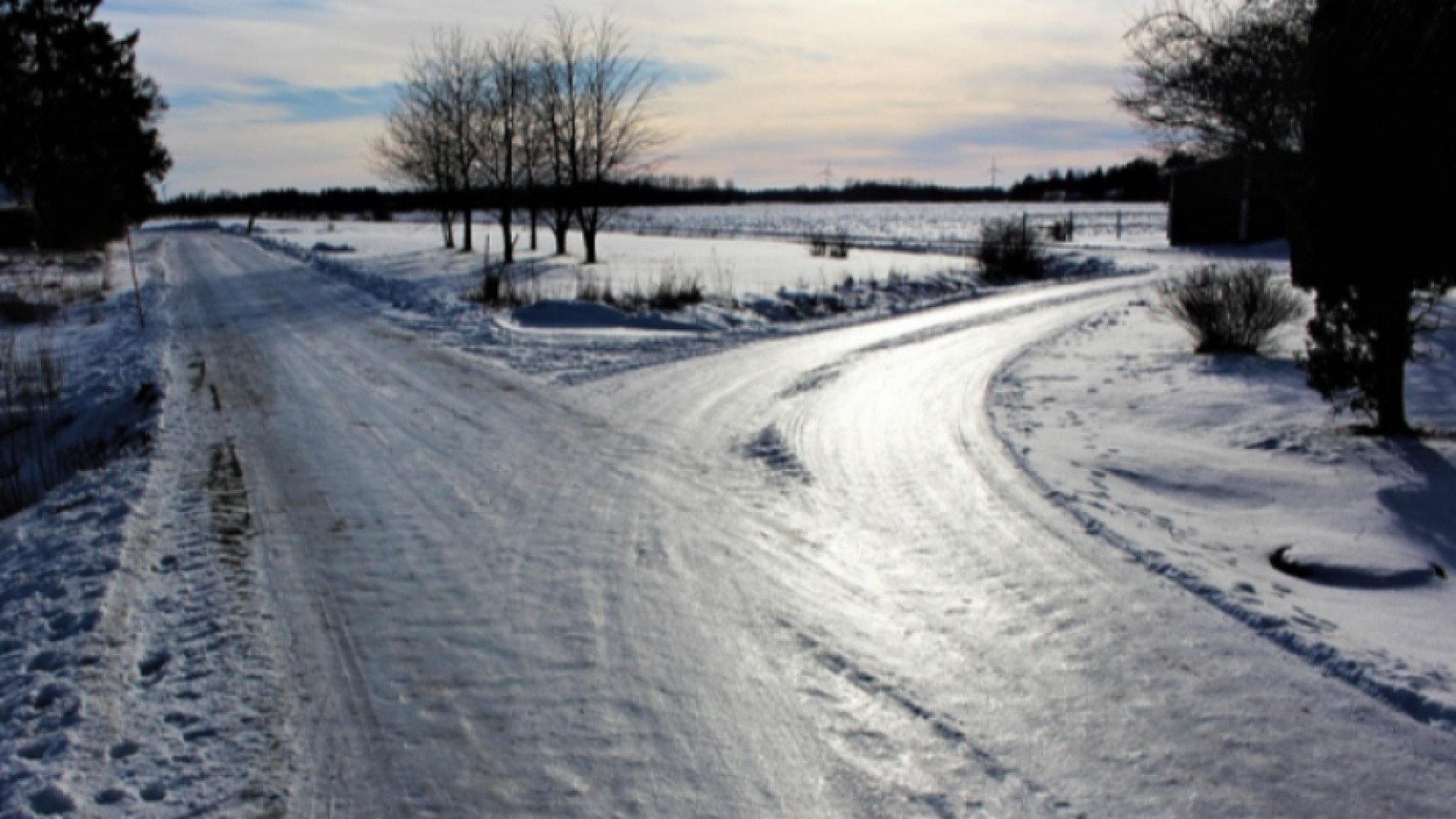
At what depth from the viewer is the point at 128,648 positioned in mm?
4656

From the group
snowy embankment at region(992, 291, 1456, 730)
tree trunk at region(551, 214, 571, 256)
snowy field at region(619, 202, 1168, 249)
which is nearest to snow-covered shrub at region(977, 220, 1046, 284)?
snowy field at region(619, 202, 1168, 249)

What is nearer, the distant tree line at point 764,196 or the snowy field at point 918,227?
the snowy field at point 918,227

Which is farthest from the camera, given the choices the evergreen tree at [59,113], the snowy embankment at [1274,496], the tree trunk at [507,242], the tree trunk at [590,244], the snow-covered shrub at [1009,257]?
the evergreen tree at [59,113]

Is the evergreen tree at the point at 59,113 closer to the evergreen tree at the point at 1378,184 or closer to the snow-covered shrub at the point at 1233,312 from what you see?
the snow-covered shrub at the point at 1233,312

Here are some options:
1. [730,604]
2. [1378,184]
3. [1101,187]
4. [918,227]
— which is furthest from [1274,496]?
[1101,187]

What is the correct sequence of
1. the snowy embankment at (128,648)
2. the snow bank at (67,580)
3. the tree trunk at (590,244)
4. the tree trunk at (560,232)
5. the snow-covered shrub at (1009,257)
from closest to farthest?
the snowy embankment at (128,648), the snow bank at (67,580), the snow-covered shrub at (1009,257), the tree trunk at (590,244), the tree trunk at (560,232)

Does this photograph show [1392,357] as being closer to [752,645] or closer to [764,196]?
[752,645]

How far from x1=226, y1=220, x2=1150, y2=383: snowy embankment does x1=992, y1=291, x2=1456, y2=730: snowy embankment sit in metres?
5.49

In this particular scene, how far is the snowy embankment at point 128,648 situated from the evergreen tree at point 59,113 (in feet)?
119

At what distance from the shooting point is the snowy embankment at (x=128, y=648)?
3602 mm

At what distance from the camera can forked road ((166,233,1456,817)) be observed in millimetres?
3609

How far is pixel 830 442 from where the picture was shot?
8.87m

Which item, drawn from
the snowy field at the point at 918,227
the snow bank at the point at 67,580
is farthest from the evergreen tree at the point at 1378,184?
the snowy field at the point at 918,227

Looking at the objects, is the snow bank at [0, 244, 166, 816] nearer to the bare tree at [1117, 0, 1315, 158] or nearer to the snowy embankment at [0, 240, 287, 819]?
the snowy embankment at [0, 240, 287, 819]
